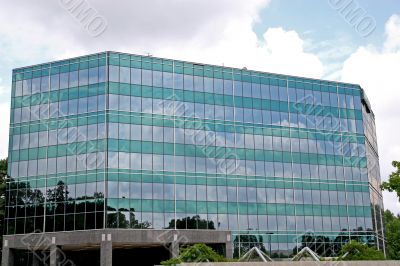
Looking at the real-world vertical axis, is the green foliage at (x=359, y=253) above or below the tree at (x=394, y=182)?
below

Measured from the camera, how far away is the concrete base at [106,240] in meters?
51.6

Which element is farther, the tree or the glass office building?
the glass office building

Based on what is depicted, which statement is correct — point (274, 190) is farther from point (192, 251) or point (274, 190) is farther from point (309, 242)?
point (192, 251)

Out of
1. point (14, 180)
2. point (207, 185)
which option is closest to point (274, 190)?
point (207, 185)

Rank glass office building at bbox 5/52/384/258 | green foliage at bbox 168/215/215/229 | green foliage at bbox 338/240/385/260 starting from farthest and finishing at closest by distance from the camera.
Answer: green foliage at bbox 168/215/215/229 → glass office building at bbox 5/52/384/258 → green foliage at bbox 338/240/385/260

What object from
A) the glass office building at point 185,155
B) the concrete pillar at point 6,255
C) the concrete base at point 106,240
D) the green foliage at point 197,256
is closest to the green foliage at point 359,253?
the green foliage at point 197,256

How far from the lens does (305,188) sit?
208 feet

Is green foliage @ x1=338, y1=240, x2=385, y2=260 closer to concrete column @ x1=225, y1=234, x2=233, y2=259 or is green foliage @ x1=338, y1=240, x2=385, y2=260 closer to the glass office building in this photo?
the glass office building

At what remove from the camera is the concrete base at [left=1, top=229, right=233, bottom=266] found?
51625mm

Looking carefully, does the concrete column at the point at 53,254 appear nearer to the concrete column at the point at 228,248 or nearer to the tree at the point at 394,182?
the concrete column at the point at 228,248

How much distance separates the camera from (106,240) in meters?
51.3

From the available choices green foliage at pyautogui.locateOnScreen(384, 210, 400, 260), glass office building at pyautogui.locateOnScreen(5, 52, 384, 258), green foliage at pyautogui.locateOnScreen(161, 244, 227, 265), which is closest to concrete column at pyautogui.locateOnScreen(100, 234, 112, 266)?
glass office building at pyautogui.locateOnScreen(5, 52, 384, 258)

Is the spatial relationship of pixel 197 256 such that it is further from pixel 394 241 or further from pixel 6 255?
pixel 394 241

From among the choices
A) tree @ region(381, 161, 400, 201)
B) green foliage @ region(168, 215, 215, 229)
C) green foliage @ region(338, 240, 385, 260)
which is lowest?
green foliage @ region(338, 240, 385, 260)
